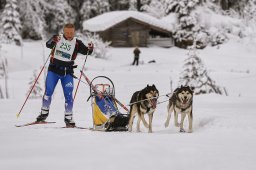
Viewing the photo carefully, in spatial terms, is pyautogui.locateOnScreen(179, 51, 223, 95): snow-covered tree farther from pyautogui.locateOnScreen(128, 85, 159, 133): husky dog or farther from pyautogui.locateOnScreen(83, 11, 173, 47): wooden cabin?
pyautogui.locateOnScreen(83, 11, 173, 47): wooden cabin

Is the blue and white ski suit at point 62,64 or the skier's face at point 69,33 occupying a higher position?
the skier's face at point 69,33

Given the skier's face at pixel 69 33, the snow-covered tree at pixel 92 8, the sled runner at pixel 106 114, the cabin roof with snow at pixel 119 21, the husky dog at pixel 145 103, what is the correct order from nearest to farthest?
1. the husky dog at pixel 145 103
2. the sled runner at pixel 106 114
3. the skier's face at pixel 69 33
4. the cabin roof with snow at pixel 119 21
5. the snow-covered tree at pixel 92 8

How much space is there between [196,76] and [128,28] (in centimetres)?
3211

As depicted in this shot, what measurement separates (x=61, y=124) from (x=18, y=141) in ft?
10.7

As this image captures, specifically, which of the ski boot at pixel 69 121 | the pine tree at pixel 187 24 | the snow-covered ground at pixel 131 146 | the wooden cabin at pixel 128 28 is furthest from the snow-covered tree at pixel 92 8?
the ski boot at pixel 69 121

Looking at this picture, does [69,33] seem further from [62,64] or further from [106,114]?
[106,114]

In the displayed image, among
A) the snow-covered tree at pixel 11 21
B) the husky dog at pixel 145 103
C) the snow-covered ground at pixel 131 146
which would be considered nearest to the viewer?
the snow-covered ground at pixel 131 146

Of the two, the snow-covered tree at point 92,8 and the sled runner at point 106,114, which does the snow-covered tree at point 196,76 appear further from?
the snow-covered tree at point 92,8

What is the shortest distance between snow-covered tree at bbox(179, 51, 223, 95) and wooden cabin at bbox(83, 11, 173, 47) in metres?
29.3

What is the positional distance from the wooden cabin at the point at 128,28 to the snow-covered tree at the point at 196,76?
2933 cm

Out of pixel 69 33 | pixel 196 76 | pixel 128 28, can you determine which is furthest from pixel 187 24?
pixel 69 33

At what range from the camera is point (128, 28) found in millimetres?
46375

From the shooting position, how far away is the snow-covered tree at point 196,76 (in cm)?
1457

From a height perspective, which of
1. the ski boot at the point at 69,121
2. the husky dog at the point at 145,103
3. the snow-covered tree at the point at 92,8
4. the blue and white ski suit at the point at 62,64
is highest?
the snow-covered tree at the point at 92,8
